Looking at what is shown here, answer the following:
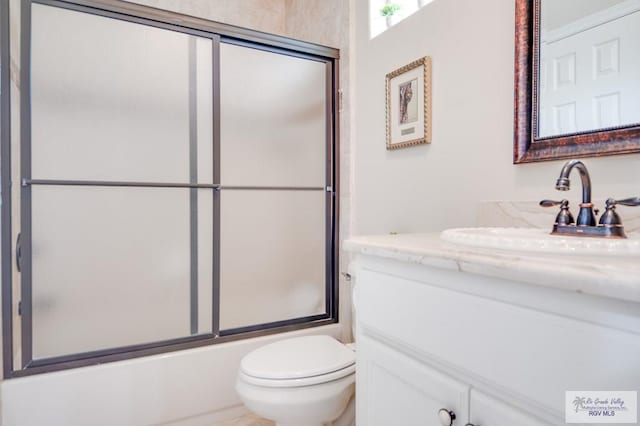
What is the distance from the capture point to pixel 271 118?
1.84 metres

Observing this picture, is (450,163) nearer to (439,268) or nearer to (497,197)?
(497,197)

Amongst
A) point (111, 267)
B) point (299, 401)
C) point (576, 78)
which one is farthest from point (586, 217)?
point (111, 267)

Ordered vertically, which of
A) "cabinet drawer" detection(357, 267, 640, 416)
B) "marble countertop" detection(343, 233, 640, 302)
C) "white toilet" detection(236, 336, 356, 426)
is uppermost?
"marble countertop" detection(343, 233, 640, 302)

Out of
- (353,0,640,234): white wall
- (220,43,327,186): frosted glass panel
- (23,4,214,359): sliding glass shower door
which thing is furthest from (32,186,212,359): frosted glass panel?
(353,0,640,234): white wall

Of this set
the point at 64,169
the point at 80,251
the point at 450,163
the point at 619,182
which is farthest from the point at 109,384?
the point at 619,182

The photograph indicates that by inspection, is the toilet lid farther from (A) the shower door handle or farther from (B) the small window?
(B) the small window

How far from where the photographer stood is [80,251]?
57.5 inches

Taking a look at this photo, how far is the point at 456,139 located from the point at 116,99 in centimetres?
139

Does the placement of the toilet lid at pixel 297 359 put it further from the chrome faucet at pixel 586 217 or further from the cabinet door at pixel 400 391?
the chrome faucet at pixel 586 217

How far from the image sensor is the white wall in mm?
1091

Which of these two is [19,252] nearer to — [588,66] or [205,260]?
[205,260]

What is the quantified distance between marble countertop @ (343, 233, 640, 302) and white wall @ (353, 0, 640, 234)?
530mm

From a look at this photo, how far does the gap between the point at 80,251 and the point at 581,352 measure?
1.65 meters

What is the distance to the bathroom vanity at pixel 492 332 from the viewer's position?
451 millimetres
